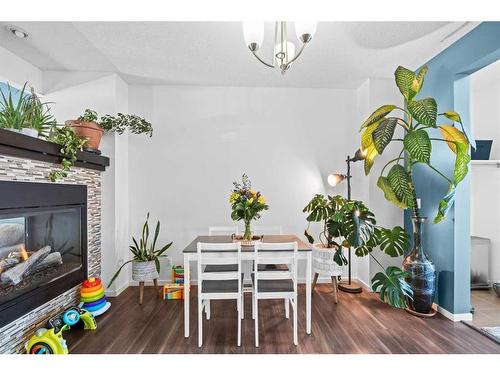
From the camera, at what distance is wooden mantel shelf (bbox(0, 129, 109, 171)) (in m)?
1.69

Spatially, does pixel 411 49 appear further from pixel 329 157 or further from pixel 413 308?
pixel 413 308

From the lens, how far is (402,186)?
2293mm

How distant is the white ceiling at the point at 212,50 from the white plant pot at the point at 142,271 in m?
2.27

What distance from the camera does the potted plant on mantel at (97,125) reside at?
104 inches

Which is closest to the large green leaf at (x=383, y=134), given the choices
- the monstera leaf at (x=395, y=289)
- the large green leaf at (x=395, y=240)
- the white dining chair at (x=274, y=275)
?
the large green leaf at (x=395, y=240)

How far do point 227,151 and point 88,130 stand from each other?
5.31 feet

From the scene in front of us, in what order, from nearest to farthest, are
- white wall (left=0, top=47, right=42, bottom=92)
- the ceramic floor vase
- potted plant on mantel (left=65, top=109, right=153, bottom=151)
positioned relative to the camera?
the ceramic floor vase → white wall (left=0, top=47, right=42, bottom=92) → potted plant on mantel (left=65, top=109, right=153, bottom=151)

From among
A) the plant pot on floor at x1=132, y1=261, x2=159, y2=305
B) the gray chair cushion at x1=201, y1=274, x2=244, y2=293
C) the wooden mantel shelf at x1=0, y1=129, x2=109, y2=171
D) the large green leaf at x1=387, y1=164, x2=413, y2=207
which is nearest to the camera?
the wooden mantel shelf at x1=0, y1=129, x2=109, y2=171

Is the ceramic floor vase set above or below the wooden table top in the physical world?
below

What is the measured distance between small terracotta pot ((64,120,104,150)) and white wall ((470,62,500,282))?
4.49 metres

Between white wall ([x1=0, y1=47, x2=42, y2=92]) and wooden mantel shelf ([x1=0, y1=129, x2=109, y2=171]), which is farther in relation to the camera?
white wall ([x1=0, y1=47, x2=42, y2=92])

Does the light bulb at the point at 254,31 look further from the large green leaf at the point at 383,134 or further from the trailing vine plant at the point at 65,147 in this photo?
the trailing vine plant at the point at 65,147

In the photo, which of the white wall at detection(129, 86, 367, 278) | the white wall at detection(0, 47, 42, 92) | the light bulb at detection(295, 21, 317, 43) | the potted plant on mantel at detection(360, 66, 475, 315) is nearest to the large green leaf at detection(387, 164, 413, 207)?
the potted plant on mantel at detection(360, 66, 475, 315)

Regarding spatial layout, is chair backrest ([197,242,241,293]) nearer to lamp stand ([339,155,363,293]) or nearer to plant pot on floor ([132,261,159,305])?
plant pot on floor ([132,261,159,305])
